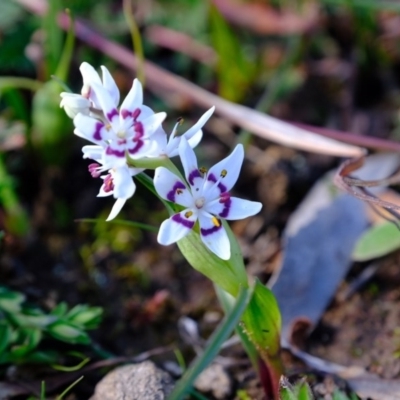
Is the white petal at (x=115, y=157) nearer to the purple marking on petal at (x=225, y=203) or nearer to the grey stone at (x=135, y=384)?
the purple marking on petal at (x=225, y=203)

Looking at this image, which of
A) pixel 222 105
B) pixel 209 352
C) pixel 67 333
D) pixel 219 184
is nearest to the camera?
pixel 209 352

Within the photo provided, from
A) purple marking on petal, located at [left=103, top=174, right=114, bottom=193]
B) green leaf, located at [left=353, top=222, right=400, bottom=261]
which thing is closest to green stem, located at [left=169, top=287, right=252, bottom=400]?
purple marking on petal, located at [left=103, top=174, right=114, bottom=193]

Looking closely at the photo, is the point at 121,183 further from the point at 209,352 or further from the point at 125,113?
the point at 209,352

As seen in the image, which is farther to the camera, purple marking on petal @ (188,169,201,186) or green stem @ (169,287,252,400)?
purple marking on petal @ (188,169,201,186)

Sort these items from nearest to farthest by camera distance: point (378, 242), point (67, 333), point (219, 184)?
point (219, 184)
point (67, 333)
point (378, 242)

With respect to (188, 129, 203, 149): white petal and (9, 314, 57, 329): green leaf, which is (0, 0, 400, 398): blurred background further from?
(188, 129, 203, 149): white petal

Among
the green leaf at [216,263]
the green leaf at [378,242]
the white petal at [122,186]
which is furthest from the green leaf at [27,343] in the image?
the green leaf at [378,242]

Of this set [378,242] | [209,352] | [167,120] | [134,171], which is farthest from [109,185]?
[167,120]
